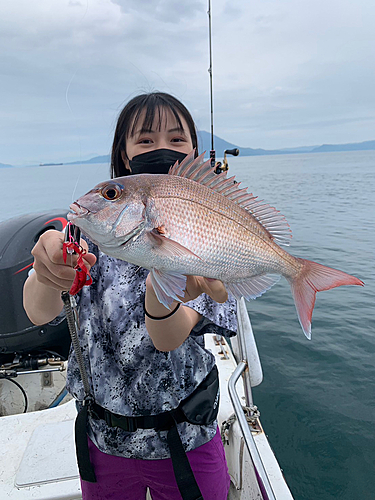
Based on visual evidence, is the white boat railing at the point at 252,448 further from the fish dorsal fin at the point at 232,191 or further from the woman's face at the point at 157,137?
the woman's face at the point at 157,137

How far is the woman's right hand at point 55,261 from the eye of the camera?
Answer: 1.21m

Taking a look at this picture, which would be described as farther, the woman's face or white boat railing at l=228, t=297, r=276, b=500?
white boat railing at l=228, t=297, r=276, b=500

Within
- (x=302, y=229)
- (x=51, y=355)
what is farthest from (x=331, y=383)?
(x=302, y=229)

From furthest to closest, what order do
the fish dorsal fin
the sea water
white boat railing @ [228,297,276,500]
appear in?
the sea water < white boat railing @ [228,297,276,500] < the fish dorsal fin

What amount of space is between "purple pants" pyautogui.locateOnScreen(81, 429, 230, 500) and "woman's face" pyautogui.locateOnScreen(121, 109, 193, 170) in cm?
150

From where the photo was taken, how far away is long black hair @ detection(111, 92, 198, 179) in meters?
1.76

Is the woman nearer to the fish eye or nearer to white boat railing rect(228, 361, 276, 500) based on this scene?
white boat railing rect(228, 361, 276, 500)

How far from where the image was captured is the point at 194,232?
1302mm

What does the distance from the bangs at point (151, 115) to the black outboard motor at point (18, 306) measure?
2002 millimetres

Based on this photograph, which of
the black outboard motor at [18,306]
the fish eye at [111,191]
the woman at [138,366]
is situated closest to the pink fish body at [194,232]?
the fish eye at [111,191]

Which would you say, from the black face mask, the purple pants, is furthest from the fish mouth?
the purple pants

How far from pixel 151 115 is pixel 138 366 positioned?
1.22m

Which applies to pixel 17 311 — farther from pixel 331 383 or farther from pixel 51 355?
pixel 331 383

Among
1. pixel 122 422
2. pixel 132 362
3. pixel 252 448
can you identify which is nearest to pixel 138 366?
pixel 132 362
